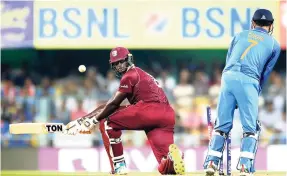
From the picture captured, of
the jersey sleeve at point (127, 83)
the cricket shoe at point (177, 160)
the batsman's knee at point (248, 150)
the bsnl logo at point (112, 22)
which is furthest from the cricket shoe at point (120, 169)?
the bsnl logo at point (112, 22)

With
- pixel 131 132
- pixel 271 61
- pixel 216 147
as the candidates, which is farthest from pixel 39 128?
pixel 131 132

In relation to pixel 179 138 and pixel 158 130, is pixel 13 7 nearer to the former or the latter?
pixel 179 138

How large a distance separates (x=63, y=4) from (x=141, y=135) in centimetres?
331

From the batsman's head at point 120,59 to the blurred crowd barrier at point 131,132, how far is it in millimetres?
6544

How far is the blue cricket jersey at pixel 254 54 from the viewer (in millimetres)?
9375

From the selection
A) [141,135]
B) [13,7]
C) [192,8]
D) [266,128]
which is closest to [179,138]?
[141,135]

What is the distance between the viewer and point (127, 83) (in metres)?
9.86

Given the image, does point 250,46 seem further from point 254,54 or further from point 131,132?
point 131,132

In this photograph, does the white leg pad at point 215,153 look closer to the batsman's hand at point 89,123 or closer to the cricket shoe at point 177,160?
the cricket shoe at point 177,160

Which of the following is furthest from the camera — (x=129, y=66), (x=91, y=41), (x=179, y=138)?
(x=91, y=41)

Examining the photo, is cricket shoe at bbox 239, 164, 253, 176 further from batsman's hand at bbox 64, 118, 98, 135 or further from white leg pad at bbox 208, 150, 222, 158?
batsman's hand at bbox 64, 118, 98, 135

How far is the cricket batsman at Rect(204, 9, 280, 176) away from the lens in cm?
930

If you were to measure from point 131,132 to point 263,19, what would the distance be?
7.58 m

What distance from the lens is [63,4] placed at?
1764cm
